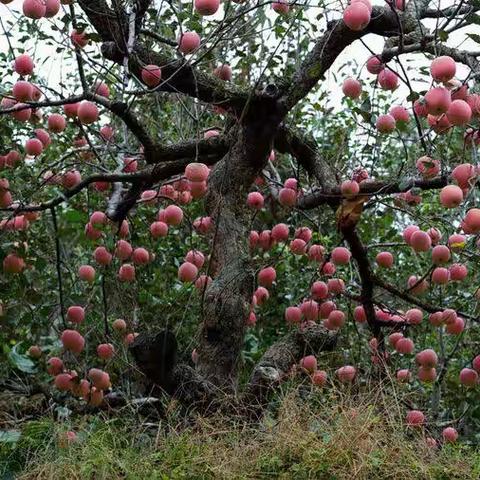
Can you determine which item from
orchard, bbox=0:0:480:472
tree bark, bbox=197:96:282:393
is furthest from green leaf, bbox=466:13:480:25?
tree bark, bbox=197:96:282:393

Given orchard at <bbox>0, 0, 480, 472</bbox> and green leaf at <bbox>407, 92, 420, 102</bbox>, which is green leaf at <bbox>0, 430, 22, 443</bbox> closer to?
orchard at <bbox>0, 0, 480, 472</bbox>

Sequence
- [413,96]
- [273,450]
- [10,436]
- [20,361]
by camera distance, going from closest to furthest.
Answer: [413,96], [273,450], [10,436], [20,361]

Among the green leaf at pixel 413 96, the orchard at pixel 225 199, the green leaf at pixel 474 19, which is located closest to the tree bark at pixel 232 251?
the orchard at pixel 225 199

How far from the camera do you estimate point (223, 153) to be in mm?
3752

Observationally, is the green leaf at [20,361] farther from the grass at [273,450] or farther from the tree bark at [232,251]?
the tree bark at [232,251]

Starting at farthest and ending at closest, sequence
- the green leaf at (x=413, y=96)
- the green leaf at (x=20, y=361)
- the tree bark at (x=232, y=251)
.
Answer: the green leaf at (x=20, y=361), the tree bark at (x=232, y=251), the green leaf at (x=413, y=96)

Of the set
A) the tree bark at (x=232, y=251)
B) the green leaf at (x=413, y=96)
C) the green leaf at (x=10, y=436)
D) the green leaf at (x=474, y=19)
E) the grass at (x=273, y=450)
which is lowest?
the green leaf at (x=10, y=436)

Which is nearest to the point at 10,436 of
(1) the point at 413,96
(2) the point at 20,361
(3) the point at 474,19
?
(2) the point at 20,361

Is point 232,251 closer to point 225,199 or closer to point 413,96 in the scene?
point 225,199

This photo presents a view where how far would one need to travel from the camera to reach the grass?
2.76m

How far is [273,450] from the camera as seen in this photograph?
286 centimetres

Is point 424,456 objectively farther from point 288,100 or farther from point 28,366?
point 28,366

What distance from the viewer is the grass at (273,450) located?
2764 millimetres

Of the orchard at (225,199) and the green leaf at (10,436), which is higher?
the orchard at (225,199)
